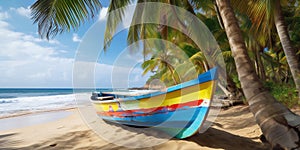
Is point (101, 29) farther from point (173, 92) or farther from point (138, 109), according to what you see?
point (173, 92)

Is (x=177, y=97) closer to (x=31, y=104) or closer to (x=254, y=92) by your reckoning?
(x=254, y=92)

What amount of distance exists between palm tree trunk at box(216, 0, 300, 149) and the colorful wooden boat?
16.0 inches

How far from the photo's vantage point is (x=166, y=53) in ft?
40.5

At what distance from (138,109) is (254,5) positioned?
4419 mm

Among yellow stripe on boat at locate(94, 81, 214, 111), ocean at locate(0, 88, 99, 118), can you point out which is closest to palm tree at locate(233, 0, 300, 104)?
yellow stripe on boat at locate(94, 81, 214, 111)

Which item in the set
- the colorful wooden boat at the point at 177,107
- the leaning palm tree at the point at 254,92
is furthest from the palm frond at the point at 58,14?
the colorful wooden boat at the point at 177,107

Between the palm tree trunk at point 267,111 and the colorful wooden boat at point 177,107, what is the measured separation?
406 millimetres

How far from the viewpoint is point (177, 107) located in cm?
285

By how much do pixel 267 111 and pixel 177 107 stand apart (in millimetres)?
1290

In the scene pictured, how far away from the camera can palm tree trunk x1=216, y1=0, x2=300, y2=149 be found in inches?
69.7

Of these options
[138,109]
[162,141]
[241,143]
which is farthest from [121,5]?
[241,143]

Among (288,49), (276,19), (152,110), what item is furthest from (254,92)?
(276,19)

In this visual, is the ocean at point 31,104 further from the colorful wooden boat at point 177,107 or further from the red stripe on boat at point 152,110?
the colorful wooden boat at point 177,107

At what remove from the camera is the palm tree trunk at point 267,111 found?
177 centimetres
